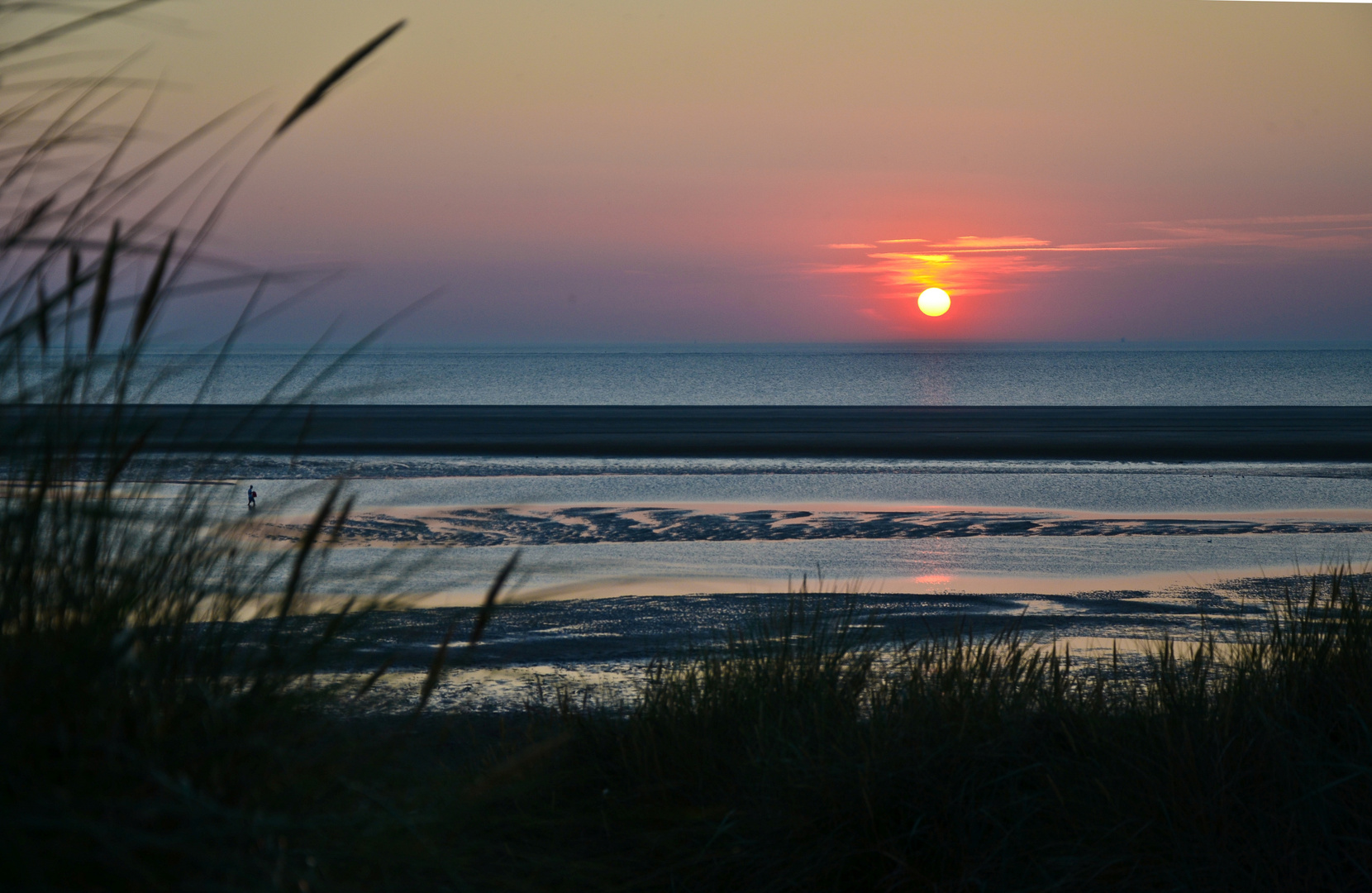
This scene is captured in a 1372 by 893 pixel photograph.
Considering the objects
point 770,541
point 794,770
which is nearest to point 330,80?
point 794,770

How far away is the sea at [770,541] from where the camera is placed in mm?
6370

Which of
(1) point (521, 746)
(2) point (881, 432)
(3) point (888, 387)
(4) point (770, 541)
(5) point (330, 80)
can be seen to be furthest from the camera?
(3) point (888, 387)

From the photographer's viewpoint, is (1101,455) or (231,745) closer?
(231,745)

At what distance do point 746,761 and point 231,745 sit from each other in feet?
8.76

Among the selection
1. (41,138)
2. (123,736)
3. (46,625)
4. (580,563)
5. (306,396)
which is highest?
(41,138)

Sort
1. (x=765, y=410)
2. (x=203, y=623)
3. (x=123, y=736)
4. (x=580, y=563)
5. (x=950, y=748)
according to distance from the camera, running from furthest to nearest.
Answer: (x=765, y=410) → (x=580, y=563) → (x=950, y=748) → (x=203, y=623) → (x=123, y=736)

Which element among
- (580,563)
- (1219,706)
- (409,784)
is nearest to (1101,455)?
(580,563)

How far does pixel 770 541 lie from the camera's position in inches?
528

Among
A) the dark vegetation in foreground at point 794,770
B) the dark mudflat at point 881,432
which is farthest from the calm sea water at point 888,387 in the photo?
the dark vegetation in foreground at point 794,770

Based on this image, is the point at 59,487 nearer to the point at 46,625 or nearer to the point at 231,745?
the point at 46,625

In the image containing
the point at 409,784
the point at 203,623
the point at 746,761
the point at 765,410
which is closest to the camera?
the point at 203,623

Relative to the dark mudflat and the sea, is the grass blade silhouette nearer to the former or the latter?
the sea

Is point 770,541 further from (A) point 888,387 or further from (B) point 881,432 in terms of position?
(A) point 888,387

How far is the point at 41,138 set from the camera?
2.20 m
